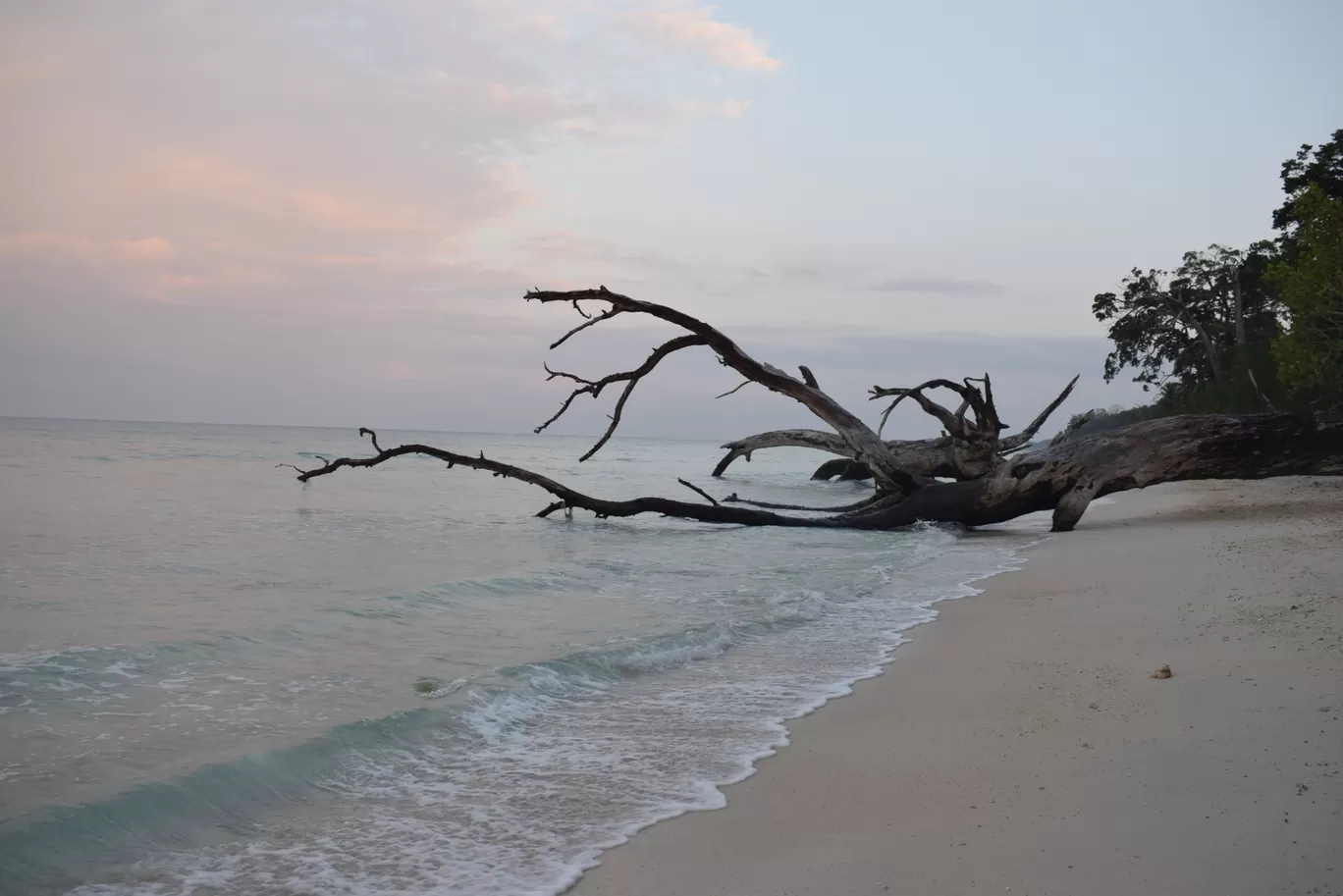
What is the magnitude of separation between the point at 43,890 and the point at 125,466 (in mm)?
25094

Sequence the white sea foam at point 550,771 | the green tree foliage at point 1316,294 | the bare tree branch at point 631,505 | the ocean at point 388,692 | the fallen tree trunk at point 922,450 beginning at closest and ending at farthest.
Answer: the white sea foam at point 550,771
the ocean at point 388,692
the bare tree branch at point 631,505
the fallen tree trunk at point 922,450
the green tree foliage at point 1316,294

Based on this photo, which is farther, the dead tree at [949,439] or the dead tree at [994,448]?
the dead tree at [949,439]

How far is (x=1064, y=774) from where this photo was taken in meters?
3.10

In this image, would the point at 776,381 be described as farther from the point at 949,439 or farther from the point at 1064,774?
the point at 1064,774

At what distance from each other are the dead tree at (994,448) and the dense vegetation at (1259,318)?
6.13 m

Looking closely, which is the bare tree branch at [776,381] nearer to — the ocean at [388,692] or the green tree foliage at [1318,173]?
the ocean at [388,692]

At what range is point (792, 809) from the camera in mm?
3016

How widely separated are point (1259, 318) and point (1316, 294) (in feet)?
67.3

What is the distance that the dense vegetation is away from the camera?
52.5 feet

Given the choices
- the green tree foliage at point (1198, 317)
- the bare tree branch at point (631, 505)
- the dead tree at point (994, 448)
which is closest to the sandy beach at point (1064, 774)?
the dead tree at point (994, 448)

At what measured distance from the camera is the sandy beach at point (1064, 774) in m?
2.40

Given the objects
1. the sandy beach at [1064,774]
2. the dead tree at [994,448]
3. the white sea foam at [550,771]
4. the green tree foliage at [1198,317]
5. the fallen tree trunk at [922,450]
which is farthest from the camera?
the green tree foliage at [1198,317]

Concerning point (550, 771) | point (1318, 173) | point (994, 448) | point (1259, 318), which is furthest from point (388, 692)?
point (1259, 318)

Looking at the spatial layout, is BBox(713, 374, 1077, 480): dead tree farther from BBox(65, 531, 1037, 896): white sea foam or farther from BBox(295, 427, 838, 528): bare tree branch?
BBox(65, 531, 1037, 896): white sea foam
